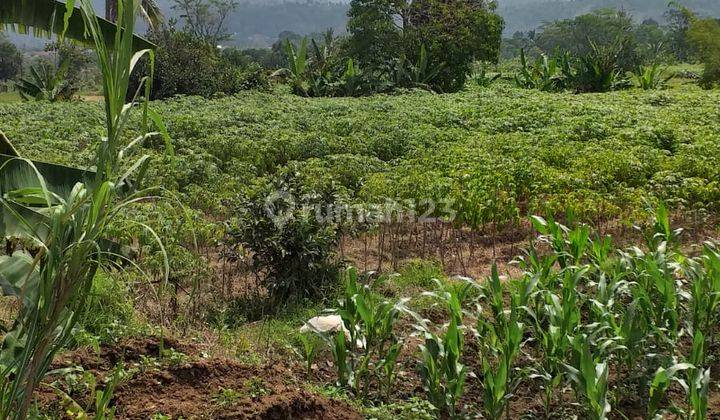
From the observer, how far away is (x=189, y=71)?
73.1 feet

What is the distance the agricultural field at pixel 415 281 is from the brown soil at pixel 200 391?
12 mm

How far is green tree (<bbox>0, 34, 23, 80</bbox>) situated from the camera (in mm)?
49062

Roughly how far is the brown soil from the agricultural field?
12 mm

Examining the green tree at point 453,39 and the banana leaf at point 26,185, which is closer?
the banana leaf at point 26,185

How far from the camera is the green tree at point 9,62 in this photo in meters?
49.1

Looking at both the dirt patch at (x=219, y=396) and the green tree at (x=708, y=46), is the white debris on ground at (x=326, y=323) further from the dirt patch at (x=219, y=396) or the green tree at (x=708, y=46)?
the green tree at (x=708, y=46)

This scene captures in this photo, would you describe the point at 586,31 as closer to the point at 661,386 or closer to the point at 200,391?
the point at 661,386

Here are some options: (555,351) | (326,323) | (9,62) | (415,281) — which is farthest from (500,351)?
(9,62)

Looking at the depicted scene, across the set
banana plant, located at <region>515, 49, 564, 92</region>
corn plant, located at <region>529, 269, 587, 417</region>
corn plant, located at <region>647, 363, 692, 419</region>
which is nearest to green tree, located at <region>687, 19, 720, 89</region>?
banana plant, located at <region>515, 49, 564, 92</region>

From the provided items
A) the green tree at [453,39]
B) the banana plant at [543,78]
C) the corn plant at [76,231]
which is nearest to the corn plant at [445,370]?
the corn plant at [76,231]

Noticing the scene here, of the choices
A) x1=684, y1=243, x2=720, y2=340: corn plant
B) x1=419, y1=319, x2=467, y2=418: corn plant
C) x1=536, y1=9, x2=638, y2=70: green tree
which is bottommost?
x1=419, y1=319, x2=467, y2=418: corn plant

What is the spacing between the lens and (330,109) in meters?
15.1

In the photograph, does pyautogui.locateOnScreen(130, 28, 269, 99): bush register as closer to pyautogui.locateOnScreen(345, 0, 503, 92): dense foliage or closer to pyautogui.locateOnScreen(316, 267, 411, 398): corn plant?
pyautogui.locateOnScreen(345, 0, 503, 92): dense foliage

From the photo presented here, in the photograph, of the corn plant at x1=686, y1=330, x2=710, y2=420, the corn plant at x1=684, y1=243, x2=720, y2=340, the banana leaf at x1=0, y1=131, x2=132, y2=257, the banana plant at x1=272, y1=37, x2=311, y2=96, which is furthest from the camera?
the banana plant at x1=272, y1=37, x2=311, y2=96
